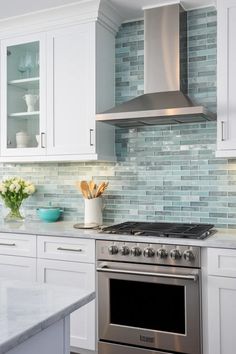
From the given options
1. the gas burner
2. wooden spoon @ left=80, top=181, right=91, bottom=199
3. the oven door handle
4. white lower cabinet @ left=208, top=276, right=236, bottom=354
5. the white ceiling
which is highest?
the white ceiling

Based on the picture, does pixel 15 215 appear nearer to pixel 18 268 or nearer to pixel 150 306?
pixel 18 268

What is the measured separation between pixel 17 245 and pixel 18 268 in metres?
0.17

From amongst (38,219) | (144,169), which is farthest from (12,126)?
(144,169)

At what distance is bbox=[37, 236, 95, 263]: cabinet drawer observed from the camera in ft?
9.06

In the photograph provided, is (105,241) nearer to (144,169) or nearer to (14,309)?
(144,169)

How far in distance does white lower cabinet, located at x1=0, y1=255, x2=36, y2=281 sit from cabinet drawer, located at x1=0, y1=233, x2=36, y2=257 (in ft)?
0.12

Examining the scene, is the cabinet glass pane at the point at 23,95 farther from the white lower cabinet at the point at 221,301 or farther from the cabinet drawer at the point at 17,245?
the white lower cabinet at the point at 221,301

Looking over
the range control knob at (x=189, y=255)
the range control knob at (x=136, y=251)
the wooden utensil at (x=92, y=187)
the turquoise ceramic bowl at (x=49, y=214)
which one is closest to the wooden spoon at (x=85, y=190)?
the wooden utensil at (x=92, y=187)

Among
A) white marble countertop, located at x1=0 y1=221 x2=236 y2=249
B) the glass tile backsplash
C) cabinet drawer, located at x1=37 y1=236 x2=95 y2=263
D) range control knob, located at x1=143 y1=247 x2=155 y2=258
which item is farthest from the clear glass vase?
range control knob, located at x1=143 y1=247 x2=155 y2=258

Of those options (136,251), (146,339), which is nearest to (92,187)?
(136,251)

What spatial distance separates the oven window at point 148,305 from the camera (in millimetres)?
2492

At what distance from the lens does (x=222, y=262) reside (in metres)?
2.40

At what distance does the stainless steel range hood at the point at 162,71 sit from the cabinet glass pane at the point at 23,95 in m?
0.72

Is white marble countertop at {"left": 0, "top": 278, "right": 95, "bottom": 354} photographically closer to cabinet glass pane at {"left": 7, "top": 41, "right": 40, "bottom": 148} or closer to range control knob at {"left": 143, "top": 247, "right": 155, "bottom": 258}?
range control knob at {"left": 143, "top": 247, "right": 155, "bottom": 258}
